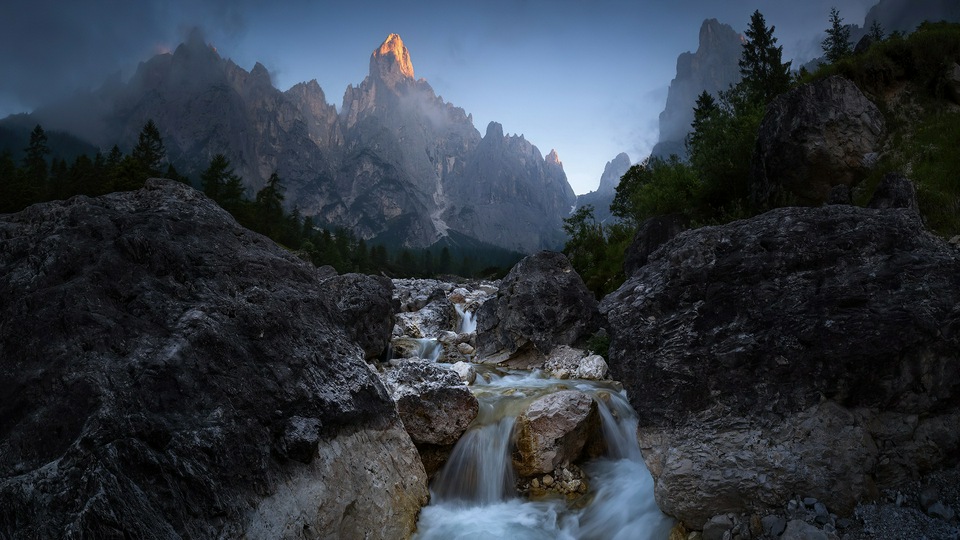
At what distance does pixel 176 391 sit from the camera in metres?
5.15

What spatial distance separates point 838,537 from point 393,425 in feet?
21.8

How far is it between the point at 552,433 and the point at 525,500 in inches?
61.6

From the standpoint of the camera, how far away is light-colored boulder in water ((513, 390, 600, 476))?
387 inches

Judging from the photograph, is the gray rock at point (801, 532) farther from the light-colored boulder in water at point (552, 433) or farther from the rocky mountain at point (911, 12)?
the rocky mountain at point (911, 12)

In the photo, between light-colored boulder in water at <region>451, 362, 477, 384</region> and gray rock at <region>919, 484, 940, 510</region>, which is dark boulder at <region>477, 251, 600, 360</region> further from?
gray rock at <region>919, 484, 940, 510</region>

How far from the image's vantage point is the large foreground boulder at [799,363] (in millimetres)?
5590

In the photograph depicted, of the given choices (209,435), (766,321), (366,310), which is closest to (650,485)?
(766,321)

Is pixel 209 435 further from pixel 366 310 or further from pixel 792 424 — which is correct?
pixel 366 310

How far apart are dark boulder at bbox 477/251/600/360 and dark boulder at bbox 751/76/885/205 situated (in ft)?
30.5

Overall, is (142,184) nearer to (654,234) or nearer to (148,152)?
(148,152)

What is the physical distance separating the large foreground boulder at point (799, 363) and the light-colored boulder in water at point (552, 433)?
2924 mm

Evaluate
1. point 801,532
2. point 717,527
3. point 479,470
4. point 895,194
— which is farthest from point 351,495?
point 895,194

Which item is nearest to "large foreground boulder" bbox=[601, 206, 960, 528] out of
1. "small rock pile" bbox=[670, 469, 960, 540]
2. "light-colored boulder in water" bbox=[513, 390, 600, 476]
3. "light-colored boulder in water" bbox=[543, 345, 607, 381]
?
"small rock pile" bbox=[670, 469, 960, 540]

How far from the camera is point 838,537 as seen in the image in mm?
5059
